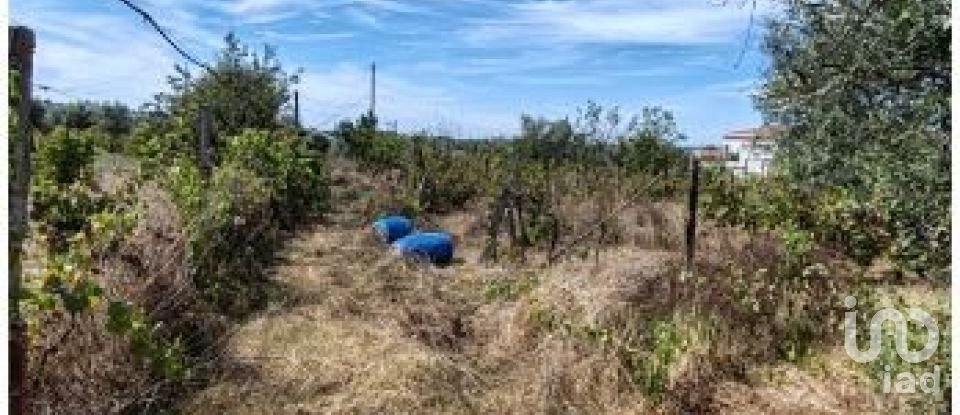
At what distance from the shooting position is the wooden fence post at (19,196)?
395cm

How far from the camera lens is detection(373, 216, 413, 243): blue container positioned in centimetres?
1638

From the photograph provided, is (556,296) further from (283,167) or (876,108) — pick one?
(283,167)

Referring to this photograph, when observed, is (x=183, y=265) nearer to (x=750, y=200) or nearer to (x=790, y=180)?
(x=790, y=180)

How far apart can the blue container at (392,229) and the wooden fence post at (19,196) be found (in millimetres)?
12018

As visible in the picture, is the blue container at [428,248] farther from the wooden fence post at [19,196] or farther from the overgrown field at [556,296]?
the wooden fence post at [19,196]

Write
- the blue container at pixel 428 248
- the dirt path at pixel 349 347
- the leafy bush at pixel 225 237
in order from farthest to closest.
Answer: the blue container at pixel 428 248, the leafy bush at pixel 225 237, the dirt path at pixel 349 347

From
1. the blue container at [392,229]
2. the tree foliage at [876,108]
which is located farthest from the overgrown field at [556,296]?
the blue container at [392,229]

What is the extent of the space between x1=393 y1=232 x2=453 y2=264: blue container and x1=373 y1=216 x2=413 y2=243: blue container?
1.89m

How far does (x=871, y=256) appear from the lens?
13.2 metres

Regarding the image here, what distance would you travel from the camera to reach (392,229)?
16.5 metres

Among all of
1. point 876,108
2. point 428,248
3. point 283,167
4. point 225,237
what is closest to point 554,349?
point 876,108

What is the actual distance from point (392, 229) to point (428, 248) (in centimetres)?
249

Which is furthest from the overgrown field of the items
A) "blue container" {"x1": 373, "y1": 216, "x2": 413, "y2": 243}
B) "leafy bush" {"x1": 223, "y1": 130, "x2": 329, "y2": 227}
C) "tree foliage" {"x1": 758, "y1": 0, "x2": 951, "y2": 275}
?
"blue container" {"x1": 373, "y1": 216, "x2": 413, "y2": 243}

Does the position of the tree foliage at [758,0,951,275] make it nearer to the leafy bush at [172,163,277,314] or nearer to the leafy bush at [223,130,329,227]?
the leafy bush at [172,163,277,314]
